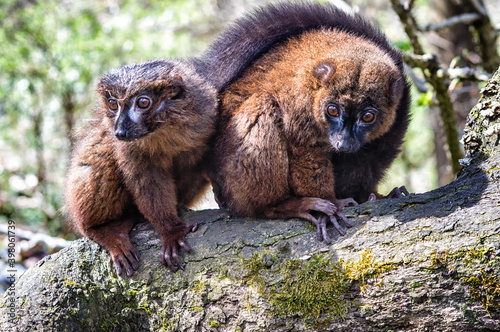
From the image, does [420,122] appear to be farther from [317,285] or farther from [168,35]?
[317,285]

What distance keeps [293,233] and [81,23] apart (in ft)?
28.6

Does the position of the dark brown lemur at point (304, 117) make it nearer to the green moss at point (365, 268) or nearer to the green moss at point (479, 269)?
the green moss at point (365, 268)

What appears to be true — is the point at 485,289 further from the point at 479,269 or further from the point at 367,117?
the point at 367,117

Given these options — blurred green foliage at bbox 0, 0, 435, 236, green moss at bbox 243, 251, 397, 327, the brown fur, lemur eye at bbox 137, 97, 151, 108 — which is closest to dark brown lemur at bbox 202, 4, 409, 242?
the brown fur

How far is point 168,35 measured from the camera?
1258 cm

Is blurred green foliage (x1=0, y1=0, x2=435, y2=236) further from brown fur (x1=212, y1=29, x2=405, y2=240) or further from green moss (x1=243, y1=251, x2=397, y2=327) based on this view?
green moss (x1=243, y1=251, x2=397, y2=327)

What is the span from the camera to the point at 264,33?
199 inches

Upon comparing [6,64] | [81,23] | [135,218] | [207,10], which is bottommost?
[135,218]

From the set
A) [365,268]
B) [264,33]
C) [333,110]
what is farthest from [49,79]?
[365,268]

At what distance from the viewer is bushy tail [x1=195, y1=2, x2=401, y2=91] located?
4.94 metres

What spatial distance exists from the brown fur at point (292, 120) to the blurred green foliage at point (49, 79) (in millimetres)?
4209

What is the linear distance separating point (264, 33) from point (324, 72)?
2.81ft

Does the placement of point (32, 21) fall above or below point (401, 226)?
above

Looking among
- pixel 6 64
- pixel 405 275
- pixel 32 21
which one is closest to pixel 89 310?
pixel 405 275
